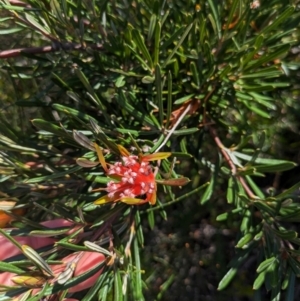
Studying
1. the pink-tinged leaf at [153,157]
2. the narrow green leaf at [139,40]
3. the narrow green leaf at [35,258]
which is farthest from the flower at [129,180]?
the narrow green leaf at [139,40]

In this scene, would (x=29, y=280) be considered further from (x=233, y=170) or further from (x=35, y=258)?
(x=233, y=170)

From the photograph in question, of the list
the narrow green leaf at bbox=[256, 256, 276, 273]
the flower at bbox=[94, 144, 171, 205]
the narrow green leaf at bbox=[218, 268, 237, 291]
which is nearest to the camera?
the flower at bbox=[94, 144, 171, 205]

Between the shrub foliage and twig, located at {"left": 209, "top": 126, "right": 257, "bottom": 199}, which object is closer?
the shrub foliage

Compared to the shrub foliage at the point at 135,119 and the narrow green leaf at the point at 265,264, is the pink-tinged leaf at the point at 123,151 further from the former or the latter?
the narrow green leaf at the point at 265,264

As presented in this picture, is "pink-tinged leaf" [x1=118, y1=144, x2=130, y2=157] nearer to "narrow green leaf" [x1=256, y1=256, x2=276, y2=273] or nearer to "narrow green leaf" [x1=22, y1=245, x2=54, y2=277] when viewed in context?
"narrow green leaf" [x1=22, y1=245, x2=54, y2=277]

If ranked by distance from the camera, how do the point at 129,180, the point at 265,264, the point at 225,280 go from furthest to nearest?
the point at 225,280 → the point at 265,264 → the point at 129,180

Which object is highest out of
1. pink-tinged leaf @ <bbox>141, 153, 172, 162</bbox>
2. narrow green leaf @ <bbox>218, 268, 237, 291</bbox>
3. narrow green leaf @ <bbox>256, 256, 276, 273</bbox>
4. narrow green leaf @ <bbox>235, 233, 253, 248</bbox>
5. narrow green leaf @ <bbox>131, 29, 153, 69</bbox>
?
narrow green leaf @ <bbox>131, 29, 153, 69</bbox>

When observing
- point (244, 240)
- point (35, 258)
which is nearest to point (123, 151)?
point (35, 258)

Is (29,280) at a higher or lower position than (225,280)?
higher

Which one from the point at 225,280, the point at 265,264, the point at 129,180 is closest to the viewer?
the point at 129,180

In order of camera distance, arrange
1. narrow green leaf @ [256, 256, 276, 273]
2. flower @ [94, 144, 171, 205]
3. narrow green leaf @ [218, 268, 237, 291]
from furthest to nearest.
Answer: narrow green leaf @ [218, 268, 237, 291] < narrow green leaf @ [256, 256, 276, 273] < flower @ [94, 144, 171, 205]

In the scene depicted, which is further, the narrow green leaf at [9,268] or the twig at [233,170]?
the twig at [233,170]

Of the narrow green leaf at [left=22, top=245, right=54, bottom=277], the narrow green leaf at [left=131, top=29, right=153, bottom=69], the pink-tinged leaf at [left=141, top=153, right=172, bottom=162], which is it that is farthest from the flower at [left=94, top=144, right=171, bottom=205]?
the narrow green leaf at [left=131, top=29, right=153, bottom=69]
